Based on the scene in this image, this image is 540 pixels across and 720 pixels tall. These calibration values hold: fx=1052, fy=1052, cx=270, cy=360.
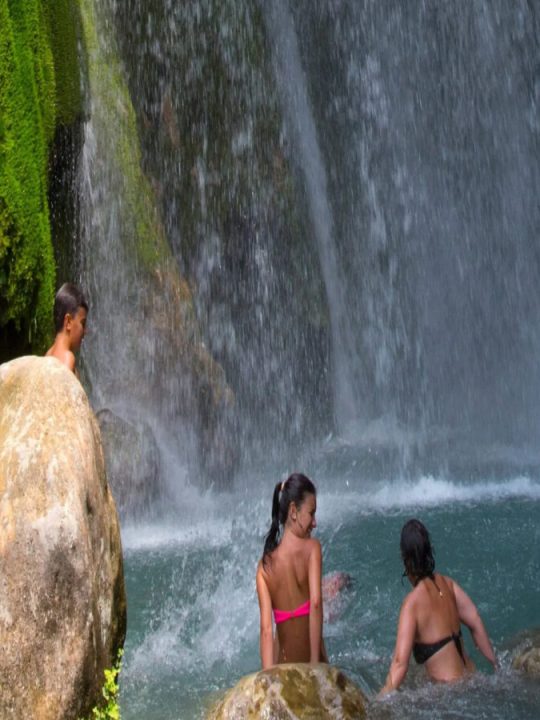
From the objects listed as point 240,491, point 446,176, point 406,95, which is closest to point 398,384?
point 446,176

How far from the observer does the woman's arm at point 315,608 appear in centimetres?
533

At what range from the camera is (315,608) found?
535 cm

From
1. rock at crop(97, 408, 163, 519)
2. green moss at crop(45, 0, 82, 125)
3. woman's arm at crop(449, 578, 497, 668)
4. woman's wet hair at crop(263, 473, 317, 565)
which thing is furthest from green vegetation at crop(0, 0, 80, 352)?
woman's arm at crop(449, 578, 497, 668)

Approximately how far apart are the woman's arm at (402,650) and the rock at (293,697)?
1.55 feet

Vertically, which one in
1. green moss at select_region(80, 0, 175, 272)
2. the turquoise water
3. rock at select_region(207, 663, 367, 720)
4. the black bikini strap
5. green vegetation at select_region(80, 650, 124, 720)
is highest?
green moss at select_region(80, 0, 175, 272)

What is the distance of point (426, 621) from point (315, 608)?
64 cm

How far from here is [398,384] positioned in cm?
1953

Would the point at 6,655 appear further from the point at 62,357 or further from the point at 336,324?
the point at 336,324

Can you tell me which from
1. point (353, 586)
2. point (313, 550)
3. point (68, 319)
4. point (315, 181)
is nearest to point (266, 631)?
point (313, 550)

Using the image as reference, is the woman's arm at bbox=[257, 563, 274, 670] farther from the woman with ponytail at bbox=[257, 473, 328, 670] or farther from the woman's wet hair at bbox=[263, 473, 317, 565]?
the woman's wet hair at bbox=[263, 473, 317, 565]

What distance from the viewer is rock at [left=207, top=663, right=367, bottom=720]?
473cm

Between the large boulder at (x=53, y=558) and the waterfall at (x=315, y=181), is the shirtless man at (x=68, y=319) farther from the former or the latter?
the waterfall at (x=315, y=181)

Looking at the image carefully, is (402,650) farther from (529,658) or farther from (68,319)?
(68,319)

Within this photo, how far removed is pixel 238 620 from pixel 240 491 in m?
5.50
